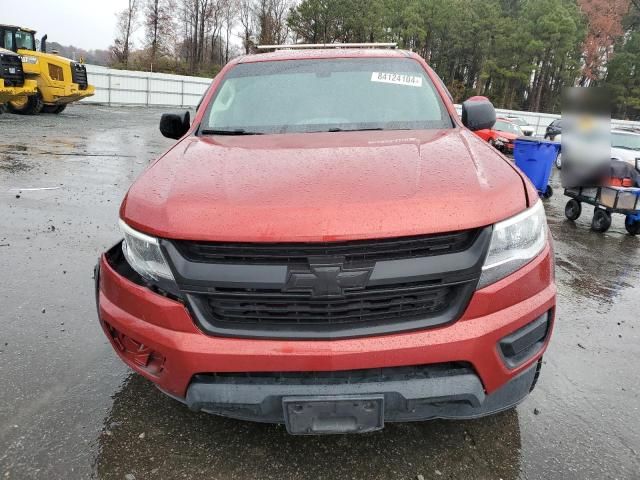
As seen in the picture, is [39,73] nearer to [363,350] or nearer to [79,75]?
[79,75]

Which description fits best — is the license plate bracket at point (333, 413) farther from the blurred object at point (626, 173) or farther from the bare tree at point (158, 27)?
the bare tree at point (158, 27)

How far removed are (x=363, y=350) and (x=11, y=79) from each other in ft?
63.2

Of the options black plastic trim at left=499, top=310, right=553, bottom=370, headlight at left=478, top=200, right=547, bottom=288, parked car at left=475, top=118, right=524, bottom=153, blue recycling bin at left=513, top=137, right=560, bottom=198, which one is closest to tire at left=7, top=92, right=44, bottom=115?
parked car at left=475, top=118, right=524, bottom=153

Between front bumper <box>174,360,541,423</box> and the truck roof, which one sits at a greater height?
the truck roof

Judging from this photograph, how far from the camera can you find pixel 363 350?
179 centimetres

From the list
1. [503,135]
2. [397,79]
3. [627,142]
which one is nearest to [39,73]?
[503,135]

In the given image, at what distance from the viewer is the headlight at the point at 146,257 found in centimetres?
194

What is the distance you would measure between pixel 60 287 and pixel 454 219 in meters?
3.27

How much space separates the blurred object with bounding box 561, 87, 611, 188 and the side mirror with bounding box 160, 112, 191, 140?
14.3ft

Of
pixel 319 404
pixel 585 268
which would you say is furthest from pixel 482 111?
pixel 585 268

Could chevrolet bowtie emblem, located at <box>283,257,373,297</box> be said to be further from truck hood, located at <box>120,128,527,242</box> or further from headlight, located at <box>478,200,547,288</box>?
headlight, located at <box>478,200,547,288</box>

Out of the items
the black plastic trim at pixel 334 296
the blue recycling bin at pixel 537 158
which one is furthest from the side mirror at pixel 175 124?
the blue recycling bin at pixel 537 158

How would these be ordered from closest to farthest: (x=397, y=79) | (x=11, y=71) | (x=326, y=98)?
(x=326, y=98)
(x=397, y=79)
(x=11, y=71)

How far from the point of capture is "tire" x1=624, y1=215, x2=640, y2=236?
287 inches
